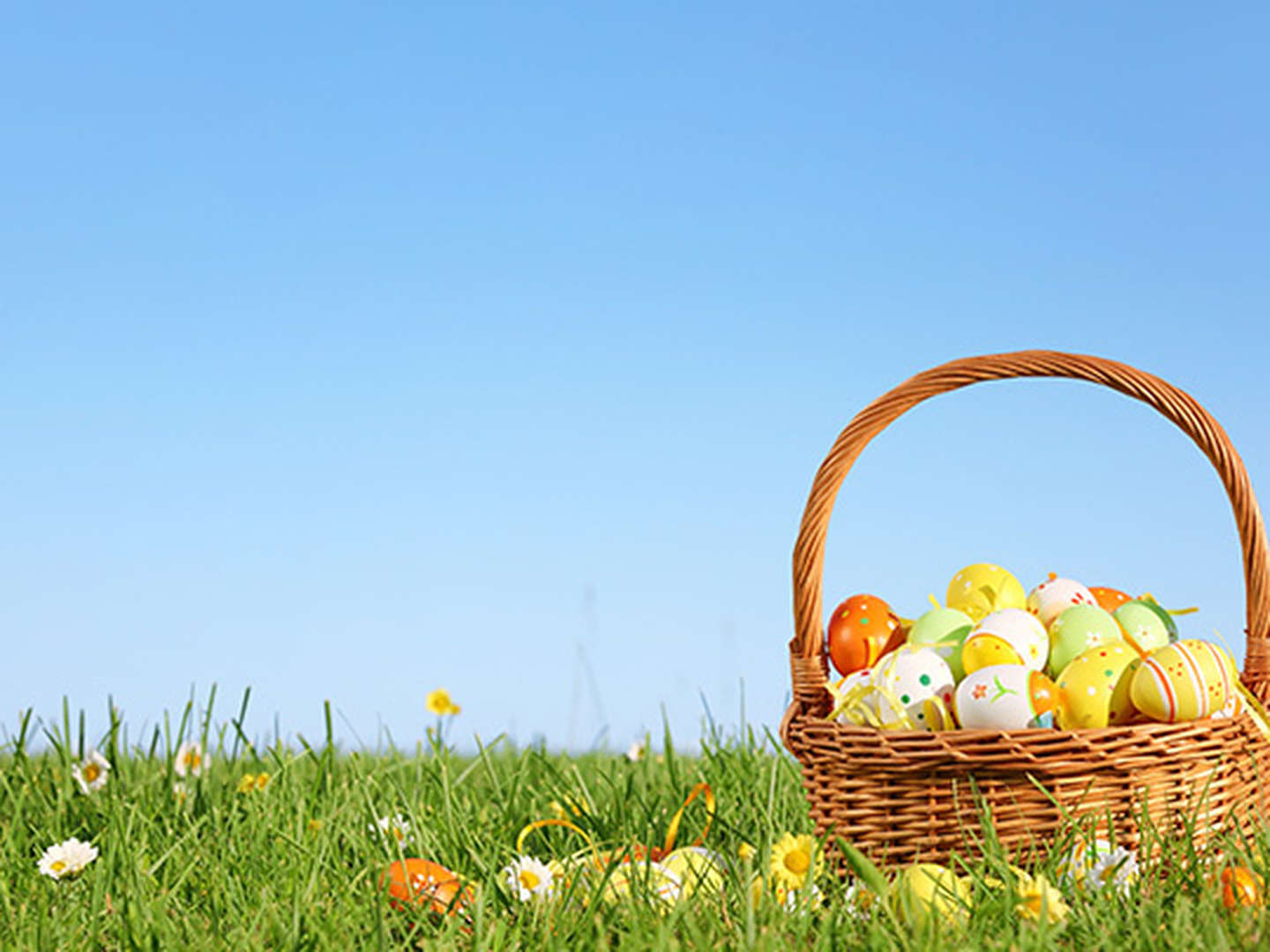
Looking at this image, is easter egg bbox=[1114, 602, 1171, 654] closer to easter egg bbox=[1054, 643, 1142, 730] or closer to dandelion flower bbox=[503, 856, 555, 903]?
easter egg bbox=[1054, 643, 1142, 730]

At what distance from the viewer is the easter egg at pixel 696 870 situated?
92.1 inches

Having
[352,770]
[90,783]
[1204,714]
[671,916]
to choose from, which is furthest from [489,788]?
[1204,714]

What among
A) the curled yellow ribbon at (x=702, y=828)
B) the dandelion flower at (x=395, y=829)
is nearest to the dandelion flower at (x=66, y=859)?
the dandelion flower at (x=395, y=829)

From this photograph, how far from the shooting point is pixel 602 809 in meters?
3.29

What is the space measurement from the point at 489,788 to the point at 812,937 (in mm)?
1910

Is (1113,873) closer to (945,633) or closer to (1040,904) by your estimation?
(1040,904)

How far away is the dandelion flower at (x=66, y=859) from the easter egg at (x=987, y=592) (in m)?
2.18

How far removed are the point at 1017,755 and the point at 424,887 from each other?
1187mm

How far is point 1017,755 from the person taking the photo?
244 centimetres

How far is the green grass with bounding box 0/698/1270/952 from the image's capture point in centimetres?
210

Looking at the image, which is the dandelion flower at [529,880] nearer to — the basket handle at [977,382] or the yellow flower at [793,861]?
the yellow flower at [793,861]

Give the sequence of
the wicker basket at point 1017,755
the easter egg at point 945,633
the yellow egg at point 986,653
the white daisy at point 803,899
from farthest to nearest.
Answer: the easter egg at point 945,633
the yellow egg at point 986,653
the wicker basket at point 1017,755
the white daisy at point 803,899

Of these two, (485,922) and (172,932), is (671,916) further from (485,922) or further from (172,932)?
→ (172,932)

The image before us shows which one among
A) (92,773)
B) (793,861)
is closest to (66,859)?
(92,773)
